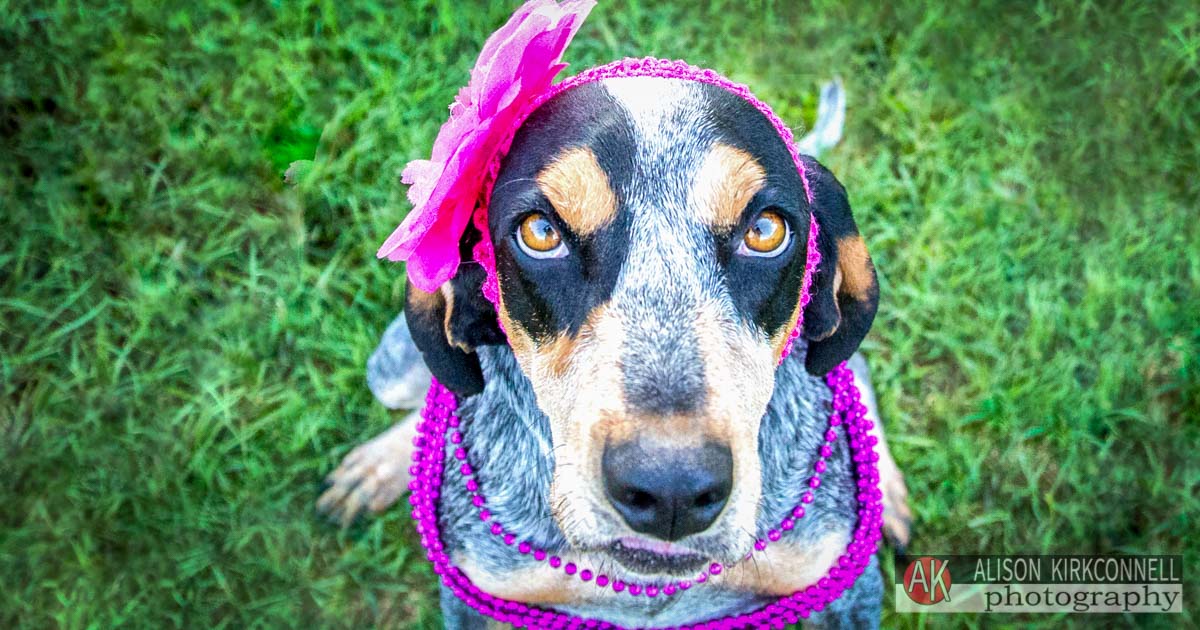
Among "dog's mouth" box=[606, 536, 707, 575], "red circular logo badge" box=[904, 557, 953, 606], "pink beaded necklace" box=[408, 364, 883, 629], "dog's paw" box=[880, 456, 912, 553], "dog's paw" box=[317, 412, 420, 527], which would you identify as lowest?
"red circular logo badge" box=[904, 557, 953, 606]

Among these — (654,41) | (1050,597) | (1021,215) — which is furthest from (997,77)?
(1050,597)

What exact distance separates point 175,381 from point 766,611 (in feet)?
10.9

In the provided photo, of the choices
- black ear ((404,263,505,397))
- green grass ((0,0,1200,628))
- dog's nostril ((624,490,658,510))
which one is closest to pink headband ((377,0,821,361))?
black ear ((404,263,505,397))

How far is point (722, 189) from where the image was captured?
2.53 metres

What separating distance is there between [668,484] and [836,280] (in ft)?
3.96

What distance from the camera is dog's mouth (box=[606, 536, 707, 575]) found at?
98.9 inches

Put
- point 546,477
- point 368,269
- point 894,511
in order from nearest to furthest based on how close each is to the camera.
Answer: point 546,477
point 894,511
point 368,269

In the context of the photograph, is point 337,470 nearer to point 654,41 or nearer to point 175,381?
point 175,381

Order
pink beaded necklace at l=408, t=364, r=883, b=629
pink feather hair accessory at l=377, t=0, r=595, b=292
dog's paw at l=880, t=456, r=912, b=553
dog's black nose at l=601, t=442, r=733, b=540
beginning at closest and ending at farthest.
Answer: dog's black nose at l=601, t=442, r=733, b=540 → pink feather hair accessory at l=377, t=0, r=595, b=292 → pink beaded necklace at l=408, t=364, r=883, b=629 → dog's paw at l=880, t=456, r=912, b=553

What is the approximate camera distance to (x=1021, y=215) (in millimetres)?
5207

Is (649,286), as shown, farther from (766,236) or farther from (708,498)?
(708,498)

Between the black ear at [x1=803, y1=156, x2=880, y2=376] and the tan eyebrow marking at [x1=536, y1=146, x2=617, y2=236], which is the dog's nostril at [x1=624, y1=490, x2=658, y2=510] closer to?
the tan eyebrow marking at [x1=536, y1=146, x2=617, y2=236]

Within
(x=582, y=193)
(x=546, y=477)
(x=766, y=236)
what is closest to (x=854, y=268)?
Result: (x=766, y=236)

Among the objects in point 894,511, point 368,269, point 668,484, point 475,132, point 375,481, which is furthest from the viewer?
point 368,269
